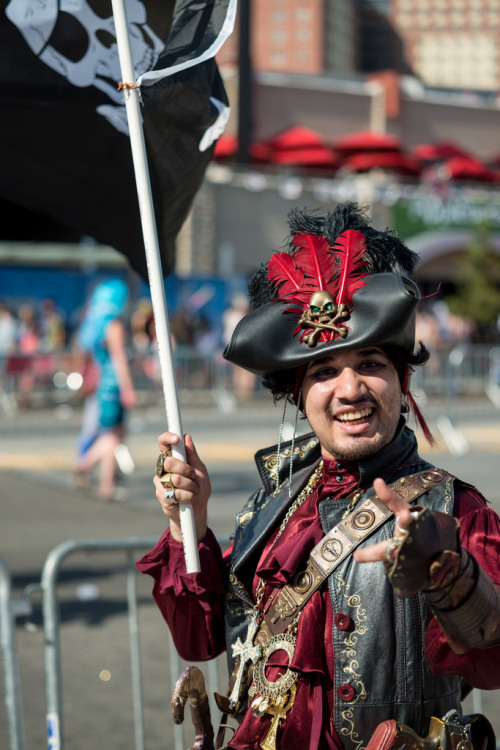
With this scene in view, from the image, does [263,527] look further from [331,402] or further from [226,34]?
[226,34]

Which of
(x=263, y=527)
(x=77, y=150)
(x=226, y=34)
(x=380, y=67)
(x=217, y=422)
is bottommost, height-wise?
(x=217, y=422)

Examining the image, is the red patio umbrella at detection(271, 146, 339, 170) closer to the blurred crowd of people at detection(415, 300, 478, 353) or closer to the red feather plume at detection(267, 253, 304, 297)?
the blurred crowd of people at detection(415, 300, 478, 353)

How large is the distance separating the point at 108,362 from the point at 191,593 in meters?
6.84

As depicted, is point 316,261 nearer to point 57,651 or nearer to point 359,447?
point 359,447

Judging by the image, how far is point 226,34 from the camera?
8.08 feet

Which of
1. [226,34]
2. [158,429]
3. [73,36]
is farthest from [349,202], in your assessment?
[158,429]

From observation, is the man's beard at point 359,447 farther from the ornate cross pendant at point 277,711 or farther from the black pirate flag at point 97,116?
the black pirate flag at point 97,116

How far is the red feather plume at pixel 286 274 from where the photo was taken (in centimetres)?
220

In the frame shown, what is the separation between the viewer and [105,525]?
27.9 ft

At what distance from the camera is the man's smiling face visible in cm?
211

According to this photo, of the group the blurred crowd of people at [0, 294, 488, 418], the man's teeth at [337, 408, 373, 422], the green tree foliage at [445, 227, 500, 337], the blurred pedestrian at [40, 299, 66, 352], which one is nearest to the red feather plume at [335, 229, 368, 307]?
the man's teeth at [337, 408, 373, 422]

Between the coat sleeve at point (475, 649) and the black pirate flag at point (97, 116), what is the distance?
4.01 feet

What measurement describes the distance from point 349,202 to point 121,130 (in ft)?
2.39

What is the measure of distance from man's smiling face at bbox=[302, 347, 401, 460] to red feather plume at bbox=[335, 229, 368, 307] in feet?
0.41
